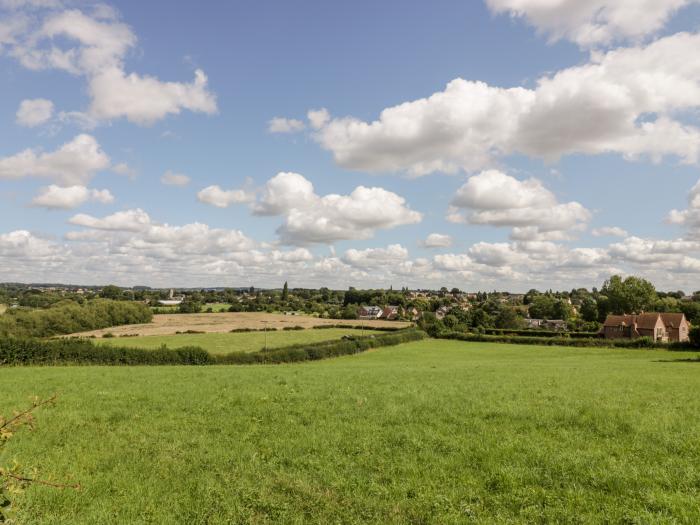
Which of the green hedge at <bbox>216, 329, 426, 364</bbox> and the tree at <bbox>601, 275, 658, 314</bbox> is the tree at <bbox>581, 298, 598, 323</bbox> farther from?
the green hedge at <bbox>216, 329, 426, 364</bbox>

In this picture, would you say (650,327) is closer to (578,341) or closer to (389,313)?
(578,341)

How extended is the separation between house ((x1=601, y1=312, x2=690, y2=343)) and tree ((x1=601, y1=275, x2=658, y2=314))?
77.2ft

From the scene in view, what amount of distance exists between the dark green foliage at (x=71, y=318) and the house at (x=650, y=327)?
123116 millimetres

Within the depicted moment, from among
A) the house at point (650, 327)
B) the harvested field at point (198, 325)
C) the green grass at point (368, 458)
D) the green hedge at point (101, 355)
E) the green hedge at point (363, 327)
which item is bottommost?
the harvested field at point (198, 325)

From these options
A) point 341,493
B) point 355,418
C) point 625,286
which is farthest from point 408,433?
point 625,286

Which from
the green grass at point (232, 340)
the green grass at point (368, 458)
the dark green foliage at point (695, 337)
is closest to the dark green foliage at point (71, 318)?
the green grass at point (232, 340)

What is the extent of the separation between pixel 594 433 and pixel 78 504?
12.2 m

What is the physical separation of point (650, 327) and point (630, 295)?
3327 cm

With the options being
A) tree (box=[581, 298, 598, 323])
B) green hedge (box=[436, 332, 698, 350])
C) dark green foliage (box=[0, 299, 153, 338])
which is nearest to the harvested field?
dark green foliage (box=[0, 299, 153, 338])

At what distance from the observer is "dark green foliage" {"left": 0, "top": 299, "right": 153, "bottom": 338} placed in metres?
89.8

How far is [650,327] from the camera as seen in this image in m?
100

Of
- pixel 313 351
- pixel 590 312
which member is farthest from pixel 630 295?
pixel 313 351

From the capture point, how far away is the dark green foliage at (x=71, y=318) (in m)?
89.8

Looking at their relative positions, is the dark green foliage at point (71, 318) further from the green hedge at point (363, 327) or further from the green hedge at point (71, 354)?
the green hedge at point (363, 327)
